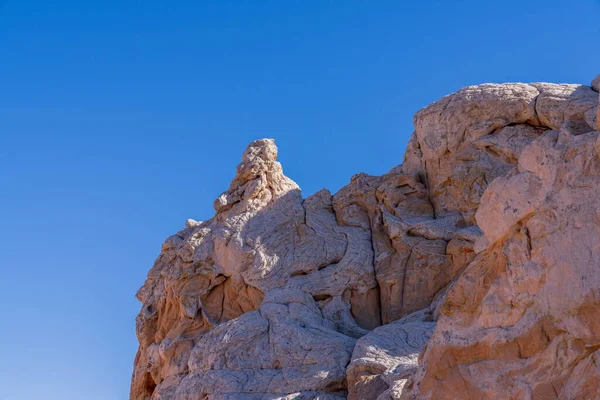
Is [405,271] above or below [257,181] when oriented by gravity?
below

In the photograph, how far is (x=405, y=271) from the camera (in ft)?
52.7

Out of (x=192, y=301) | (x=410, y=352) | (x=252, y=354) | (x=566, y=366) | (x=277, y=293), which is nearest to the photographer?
(x=566, y=366)

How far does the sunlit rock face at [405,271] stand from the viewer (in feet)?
30.1

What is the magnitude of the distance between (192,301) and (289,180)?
361 cm

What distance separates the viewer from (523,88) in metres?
16.4

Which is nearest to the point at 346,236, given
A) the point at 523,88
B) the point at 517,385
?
the point at 523,88

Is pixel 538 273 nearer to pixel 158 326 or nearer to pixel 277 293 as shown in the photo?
pixel 277 293

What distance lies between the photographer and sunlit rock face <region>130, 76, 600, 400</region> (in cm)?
919

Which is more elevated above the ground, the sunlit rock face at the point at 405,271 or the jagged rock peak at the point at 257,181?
the jagged rock peak at the point at 257,181

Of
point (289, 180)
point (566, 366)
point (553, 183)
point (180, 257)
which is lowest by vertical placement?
point (566, 366)

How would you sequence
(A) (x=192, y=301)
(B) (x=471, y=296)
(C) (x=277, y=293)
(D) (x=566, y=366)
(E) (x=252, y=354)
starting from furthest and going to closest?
(A) (x=192, y=301)
(C) (x=277, y=293)
(E) (x=252, y=354)
(B) (x=471, y=296)
(D) (x=566, y=366)

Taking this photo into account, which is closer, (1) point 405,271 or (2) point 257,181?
(1) point 405,271

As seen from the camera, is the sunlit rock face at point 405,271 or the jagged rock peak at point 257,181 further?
the jagged rock peak at point 257,181

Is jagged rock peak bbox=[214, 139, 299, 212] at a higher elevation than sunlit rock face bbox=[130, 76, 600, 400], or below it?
higher
